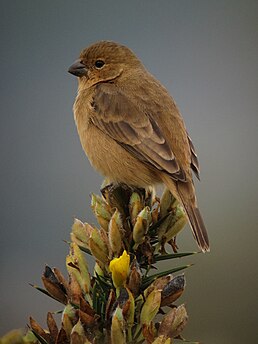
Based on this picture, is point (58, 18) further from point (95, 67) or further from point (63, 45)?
point (95, 67)

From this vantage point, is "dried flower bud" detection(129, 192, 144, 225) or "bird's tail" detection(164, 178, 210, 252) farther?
"bird's tail" detection(164, 178, 210, 252)

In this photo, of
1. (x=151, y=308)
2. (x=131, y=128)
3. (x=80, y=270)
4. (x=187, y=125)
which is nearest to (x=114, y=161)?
(x=131, y=128)

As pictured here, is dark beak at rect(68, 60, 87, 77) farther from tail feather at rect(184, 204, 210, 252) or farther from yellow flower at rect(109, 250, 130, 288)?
yellow flower at rect(109, 250, 130, 288)

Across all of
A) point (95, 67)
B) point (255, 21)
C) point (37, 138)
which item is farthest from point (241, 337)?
point (255, 21)

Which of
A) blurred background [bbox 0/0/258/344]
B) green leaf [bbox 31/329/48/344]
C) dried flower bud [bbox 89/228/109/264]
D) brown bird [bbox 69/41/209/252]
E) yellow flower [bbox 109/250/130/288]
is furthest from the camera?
blurred background [bbox 0/0/258/344]

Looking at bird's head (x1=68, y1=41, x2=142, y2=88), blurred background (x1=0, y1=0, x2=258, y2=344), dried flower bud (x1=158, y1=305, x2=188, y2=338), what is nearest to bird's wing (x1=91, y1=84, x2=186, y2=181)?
bird's head (x1=68, y1=41, x2=142, y2=88)

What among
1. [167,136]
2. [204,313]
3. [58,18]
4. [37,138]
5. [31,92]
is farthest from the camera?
[58,18]

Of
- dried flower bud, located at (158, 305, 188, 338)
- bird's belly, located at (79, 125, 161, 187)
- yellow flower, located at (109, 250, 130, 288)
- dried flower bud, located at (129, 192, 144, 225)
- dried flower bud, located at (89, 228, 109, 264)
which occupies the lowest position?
dried flower bud, located at (158, 305, 188, 338)

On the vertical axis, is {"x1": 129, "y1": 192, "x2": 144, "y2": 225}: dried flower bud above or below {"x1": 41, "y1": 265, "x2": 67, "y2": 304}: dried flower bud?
above
